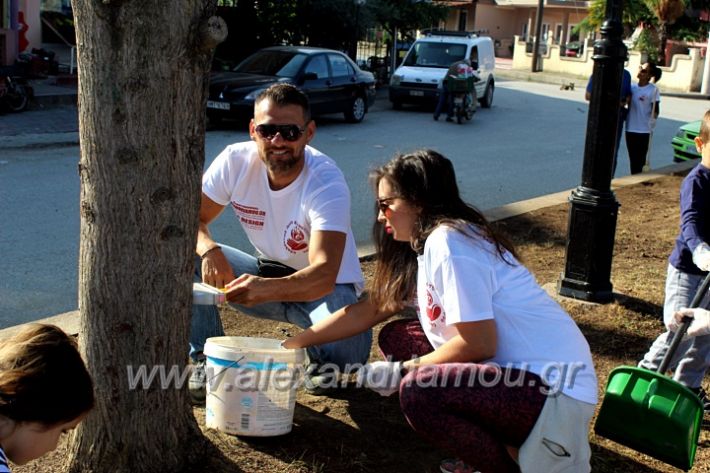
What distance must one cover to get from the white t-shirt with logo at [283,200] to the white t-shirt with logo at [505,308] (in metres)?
1.03

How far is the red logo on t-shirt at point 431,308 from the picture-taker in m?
3.10

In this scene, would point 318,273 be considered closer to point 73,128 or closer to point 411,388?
point 411,388

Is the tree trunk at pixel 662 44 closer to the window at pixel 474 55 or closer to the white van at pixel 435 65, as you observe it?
the white van at pixel 435 65

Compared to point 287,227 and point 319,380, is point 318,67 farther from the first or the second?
point 319,380

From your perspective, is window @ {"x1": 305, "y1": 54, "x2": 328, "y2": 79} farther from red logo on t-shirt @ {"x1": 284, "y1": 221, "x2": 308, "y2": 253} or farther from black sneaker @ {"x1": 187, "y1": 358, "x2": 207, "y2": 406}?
black sneaker @ {"x1": 187, "y1": 358, "x2": 207, "y2": 406}

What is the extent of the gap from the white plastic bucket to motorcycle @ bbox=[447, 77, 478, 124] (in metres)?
15.2

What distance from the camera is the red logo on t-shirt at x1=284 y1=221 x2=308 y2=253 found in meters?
→ 4.13

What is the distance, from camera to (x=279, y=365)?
11.3 ft

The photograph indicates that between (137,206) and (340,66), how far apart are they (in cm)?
1493

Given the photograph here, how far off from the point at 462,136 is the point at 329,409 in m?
13.0

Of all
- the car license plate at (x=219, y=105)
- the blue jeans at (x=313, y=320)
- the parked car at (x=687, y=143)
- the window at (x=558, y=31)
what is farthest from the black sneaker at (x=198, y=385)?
the window at (x=558, y=31)

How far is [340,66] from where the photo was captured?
17.4m

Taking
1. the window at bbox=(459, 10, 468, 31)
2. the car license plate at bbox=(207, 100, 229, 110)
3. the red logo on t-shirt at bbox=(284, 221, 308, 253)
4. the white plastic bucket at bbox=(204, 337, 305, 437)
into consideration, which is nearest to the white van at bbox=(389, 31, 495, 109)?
the car license plate at bbox=(207, 100, 229, 110)

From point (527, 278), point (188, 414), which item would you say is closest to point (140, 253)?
point (188, 414)
